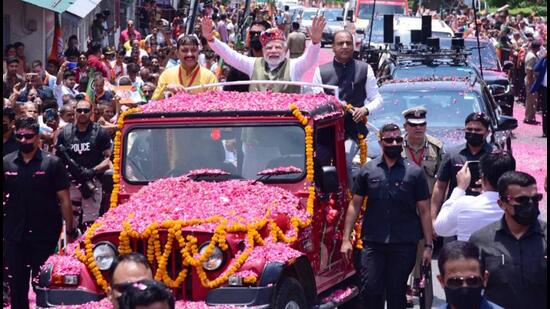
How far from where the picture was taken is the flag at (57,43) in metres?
23.0

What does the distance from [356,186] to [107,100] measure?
24.0 feet

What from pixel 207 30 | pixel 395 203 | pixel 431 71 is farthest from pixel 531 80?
pixel 395 203

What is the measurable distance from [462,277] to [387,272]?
3583mm

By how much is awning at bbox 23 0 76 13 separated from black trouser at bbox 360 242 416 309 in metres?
12.2

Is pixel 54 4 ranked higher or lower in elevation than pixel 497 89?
higher

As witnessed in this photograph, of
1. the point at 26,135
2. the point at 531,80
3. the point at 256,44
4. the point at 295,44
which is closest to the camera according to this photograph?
the point at 26,135

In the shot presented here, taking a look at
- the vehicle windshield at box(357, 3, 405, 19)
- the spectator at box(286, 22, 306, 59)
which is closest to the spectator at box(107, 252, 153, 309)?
the spectator at box(286, 22, 306, 59)

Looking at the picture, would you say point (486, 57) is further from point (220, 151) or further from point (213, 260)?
point (213, 260)

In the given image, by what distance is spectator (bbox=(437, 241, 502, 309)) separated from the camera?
6078 millimetres

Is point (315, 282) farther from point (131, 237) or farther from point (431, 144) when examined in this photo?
point (431, 144)

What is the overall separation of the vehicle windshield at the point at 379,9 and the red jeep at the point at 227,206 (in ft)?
112

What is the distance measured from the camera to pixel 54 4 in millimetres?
21578

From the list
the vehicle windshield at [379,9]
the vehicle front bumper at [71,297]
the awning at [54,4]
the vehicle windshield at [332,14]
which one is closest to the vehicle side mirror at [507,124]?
the vehicle front bumper at [71,297]

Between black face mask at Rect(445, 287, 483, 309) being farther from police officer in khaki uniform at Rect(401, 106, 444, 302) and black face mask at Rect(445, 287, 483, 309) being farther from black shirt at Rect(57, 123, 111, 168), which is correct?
black shirt at Rect(57, 123, 111, 168)
